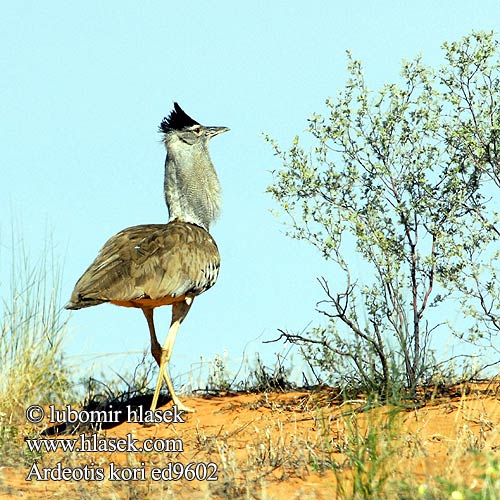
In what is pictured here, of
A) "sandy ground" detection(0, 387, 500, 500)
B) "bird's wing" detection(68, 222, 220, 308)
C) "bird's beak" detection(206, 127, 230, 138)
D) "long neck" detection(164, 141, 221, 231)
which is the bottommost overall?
"sandy ground" detection(0, 387, 500, 500)

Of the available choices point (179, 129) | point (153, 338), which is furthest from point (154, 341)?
point (179, 129)

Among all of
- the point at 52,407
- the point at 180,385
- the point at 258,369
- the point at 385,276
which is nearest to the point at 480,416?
the point at 385,276

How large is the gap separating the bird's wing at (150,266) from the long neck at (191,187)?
51 centimetres

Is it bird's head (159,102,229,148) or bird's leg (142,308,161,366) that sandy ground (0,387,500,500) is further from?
bird's head (159,102,229,148)

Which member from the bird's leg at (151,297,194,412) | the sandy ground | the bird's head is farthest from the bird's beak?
the sandy ground

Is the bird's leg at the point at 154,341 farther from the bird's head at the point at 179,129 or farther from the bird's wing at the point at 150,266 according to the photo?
the bird's head at the point at 179,129

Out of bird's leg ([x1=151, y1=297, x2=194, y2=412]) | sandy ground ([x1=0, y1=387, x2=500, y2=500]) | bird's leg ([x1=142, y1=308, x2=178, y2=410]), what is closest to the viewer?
sandy ground ([x1=0, y1=387, x2=500, y2=500])

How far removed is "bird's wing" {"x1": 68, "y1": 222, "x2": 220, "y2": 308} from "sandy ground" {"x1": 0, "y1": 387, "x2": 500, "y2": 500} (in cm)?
105

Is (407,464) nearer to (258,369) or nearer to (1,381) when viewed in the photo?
(258,369)

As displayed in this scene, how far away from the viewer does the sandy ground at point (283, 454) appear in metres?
4.89

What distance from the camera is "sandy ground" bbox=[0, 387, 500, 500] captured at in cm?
489

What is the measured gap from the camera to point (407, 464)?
5.16 metres

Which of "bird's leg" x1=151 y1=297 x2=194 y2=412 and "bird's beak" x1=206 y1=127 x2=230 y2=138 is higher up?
"bird's beak" x1=206 y1=127 x2=230 y2=138

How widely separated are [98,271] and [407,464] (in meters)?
3.21
